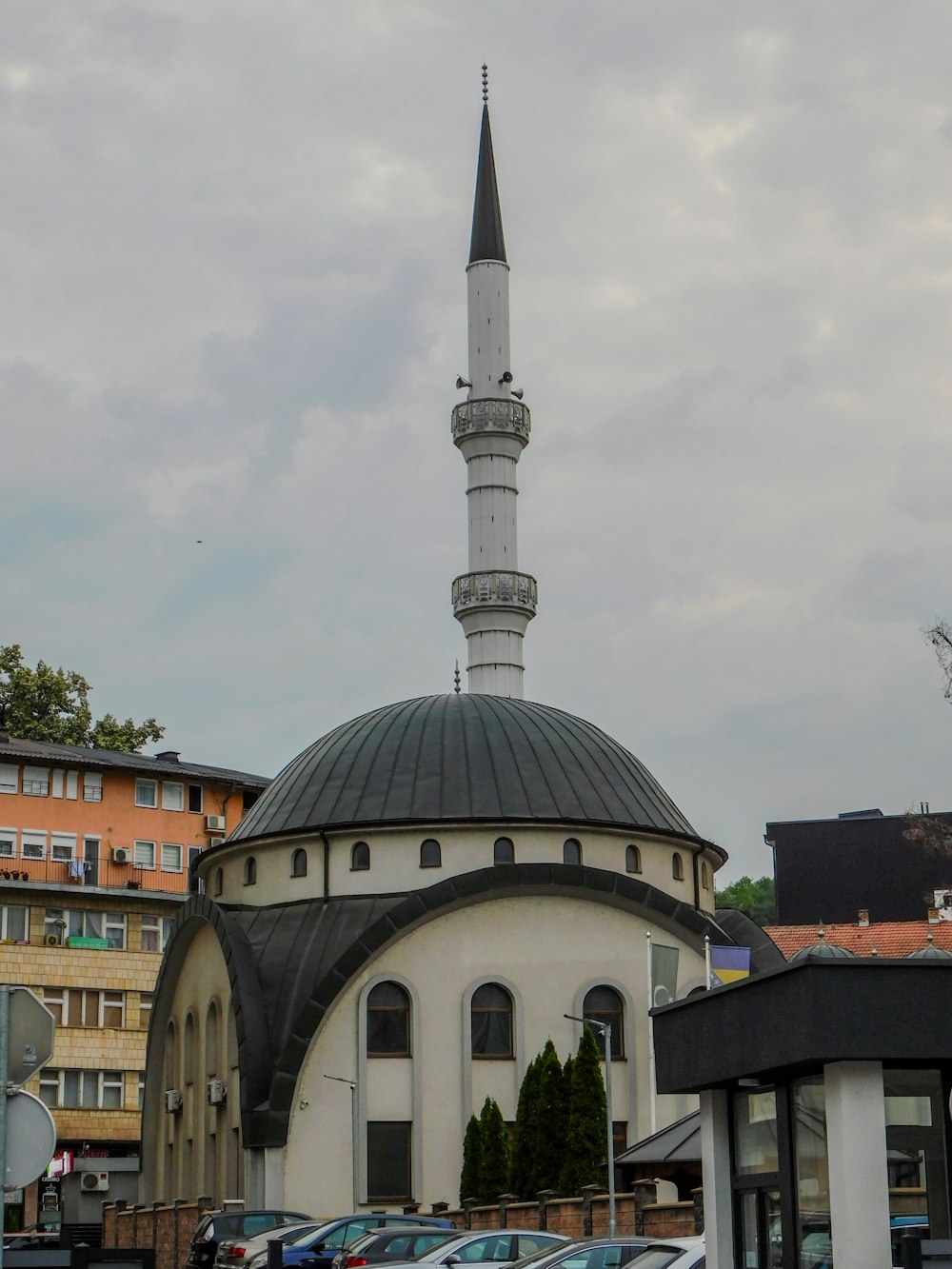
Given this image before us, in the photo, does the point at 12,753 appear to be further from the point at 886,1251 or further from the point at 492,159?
the point at 886,1251

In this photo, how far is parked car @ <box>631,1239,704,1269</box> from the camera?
54.4 feet

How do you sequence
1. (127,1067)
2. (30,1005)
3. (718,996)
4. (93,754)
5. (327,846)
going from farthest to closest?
(93,754) < (127,1067) < (327,846) < (718,996) < (30,1005)

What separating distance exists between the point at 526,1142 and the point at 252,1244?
42.1 feet

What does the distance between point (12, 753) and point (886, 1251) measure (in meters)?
53.1

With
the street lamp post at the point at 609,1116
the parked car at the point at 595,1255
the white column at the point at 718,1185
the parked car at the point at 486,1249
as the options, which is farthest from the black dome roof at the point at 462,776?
the white column at the point at 718,1185

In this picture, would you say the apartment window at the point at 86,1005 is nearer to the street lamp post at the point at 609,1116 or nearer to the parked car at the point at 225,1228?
the street lamp post at the point at 609,1116

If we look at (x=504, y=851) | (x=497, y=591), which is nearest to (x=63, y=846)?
(x=497, y=591)

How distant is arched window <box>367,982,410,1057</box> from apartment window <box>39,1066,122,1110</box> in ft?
73.4

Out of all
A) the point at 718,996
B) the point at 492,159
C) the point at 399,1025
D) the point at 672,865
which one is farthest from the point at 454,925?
the point at 492,159

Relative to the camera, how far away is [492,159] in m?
70.4

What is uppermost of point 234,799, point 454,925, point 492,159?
point 492,159

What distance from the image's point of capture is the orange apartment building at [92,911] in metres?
60.7

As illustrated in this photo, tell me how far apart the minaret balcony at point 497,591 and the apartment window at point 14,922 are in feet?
56.6

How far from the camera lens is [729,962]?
3791 centimetres
